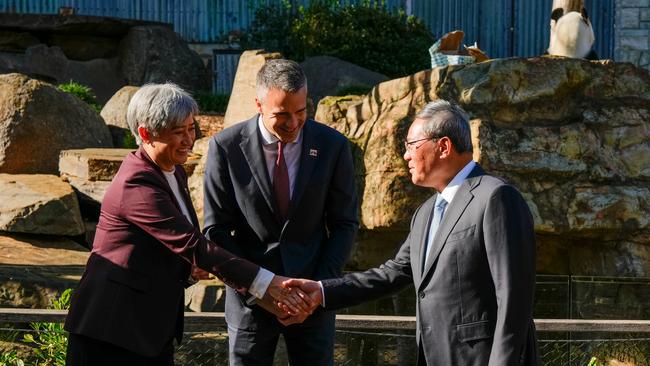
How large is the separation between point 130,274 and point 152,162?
0.46 m

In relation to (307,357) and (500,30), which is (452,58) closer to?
(307,357)

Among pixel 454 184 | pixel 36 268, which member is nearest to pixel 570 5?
pixel 36 268

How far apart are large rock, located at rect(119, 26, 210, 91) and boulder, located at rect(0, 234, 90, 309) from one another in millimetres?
6795

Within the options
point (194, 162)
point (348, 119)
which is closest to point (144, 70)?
point (194, 162)

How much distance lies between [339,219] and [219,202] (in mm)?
538

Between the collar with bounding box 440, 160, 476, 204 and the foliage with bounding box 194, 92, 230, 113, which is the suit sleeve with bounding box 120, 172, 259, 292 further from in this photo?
the foliage with bounding box 194, 92, 230, 113

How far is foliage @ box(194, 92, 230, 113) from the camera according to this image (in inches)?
579

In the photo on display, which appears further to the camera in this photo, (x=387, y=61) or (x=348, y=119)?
(x=387, y=61)

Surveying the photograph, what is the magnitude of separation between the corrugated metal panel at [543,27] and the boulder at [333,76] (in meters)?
4.77

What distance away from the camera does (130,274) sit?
4.37m

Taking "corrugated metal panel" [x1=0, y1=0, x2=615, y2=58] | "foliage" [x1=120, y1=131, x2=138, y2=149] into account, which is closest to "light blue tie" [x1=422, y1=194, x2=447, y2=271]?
"foliage" [x1=120, y1=131, x2=138, y2=149]

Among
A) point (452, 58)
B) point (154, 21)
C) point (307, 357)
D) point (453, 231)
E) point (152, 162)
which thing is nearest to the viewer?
point (453, 231)

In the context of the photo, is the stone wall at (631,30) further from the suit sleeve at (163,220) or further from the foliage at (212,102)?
the suit sleeve at (163,220)

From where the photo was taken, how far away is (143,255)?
4414mm
